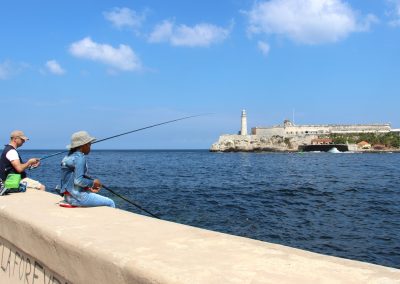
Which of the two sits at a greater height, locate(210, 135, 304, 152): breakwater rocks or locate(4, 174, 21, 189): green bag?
locate(210, 135, 304, 152): breakwater rocks

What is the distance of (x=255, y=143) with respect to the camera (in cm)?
13462

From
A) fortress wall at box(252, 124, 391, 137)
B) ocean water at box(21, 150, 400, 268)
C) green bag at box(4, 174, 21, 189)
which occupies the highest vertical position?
fortress wall at box(252, 124, 391, 137)

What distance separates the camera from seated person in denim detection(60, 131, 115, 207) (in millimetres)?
4871

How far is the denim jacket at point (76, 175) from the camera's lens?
4.87 metres

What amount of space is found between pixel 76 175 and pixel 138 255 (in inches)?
102

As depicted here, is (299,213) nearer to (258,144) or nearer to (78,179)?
(78,179)

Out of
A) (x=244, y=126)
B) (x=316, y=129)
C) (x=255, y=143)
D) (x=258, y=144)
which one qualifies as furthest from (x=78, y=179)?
(x=316, y=129)

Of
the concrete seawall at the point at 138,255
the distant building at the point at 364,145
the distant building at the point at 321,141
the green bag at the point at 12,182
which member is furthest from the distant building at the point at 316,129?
the concrete seawall at the point at 138,255

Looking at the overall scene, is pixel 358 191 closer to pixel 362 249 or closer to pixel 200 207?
pixel 200 207

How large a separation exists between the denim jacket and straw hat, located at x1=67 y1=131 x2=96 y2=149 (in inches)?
4.3

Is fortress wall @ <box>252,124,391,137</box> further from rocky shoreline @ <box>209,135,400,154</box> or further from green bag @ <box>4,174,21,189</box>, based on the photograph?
green bag @ <box>4,174,21,189</box>

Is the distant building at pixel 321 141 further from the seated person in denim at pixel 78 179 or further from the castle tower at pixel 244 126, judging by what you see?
the seated person in denim at pixel 78 179

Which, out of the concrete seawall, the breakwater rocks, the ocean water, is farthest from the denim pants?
the breakwater rocks

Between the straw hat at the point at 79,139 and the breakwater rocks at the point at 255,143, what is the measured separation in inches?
4912
